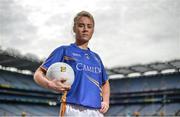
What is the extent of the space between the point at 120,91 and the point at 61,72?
159ft

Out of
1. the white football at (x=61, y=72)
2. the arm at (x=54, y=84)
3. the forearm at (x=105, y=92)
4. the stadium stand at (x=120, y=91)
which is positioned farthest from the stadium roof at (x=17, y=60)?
the white football at (x=61, y=72)

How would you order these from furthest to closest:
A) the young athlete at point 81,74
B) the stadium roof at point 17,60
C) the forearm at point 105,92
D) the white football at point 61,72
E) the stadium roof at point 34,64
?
1. the stadium roof at point 34,64
2. the stadium roof at point 17,60
3. the forearm at point 105,92
4. the young athlete at point 81,74
5. the white football at point 61,72

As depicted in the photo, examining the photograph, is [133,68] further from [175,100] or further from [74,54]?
[74,54]

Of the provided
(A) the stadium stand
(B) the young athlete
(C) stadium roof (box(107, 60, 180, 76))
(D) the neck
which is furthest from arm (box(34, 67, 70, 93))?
(C) stadium roof (box(107, 60, 180, 76))

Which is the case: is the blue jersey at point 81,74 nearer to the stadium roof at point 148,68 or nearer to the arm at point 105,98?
the arm at point 105,98

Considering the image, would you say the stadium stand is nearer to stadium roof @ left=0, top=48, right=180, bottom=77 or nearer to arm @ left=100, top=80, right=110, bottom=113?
stadium roof @ left=0, top=48, right=180, bottom=77

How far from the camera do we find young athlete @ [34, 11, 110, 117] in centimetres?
315

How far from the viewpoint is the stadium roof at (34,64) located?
41.4 meters

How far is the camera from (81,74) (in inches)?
127

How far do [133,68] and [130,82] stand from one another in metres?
5.29

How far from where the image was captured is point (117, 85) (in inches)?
2055

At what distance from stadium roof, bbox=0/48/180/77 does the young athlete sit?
37.9 meters

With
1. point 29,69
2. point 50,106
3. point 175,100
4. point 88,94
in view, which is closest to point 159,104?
point 175,100

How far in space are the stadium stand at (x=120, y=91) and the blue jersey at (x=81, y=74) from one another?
126ft
